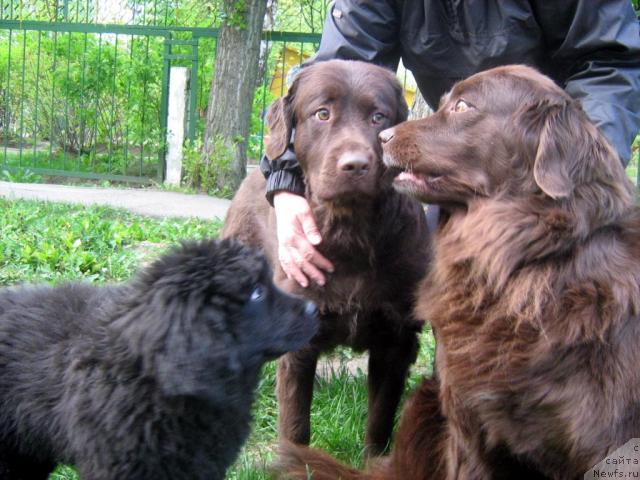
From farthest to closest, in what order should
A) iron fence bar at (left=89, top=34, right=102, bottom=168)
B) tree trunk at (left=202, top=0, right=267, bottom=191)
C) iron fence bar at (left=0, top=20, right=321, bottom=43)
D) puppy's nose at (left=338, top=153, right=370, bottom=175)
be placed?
iron fence bar at (left=89, top=34, right=102, bottom=168), iron fence bar at (left=0, top=20, right=321, bottom=43), tree trunk at (left=202, top=0, right=267, bottom=191), puppy's nose at (left=338, top=153, right=370, bottom=175)

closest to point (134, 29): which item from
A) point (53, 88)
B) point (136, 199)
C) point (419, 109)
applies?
point (53, 88)

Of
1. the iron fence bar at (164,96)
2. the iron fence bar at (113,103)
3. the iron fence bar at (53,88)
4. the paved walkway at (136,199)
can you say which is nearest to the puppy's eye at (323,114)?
the paved walkway at (136,199)

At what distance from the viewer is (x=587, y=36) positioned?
121 inches

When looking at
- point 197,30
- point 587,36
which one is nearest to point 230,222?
point 587,36

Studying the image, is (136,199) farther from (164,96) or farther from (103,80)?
(103,80)

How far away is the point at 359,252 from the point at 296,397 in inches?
25.9

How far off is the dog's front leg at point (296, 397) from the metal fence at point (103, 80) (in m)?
6.96

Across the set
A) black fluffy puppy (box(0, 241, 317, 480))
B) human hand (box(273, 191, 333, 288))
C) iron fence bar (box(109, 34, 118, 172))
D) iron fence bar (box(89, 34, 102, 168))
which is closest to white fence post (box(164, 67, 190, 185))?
iron fence bar (box(109, 34, 118, 172))

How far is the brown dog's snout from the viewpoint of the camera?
9.68 feet

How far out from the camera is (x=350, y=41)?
3490 millimetres

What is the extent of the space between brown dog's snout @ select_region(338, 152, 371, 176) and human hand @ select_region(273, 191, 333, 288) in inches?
12.0

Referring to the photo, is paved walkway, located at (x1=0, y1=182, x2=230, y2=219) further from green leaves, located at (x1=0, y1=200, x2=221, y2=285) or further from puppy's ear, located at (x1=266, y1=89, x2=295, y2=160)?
puppy's ear, located at (x1=266, y1=89, x2=295, y2=160)

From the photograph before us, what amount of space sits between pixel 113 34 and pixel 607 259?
378 inches

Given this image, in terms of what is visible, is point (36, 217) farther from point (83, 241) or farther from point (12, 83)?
point (12, 83)
